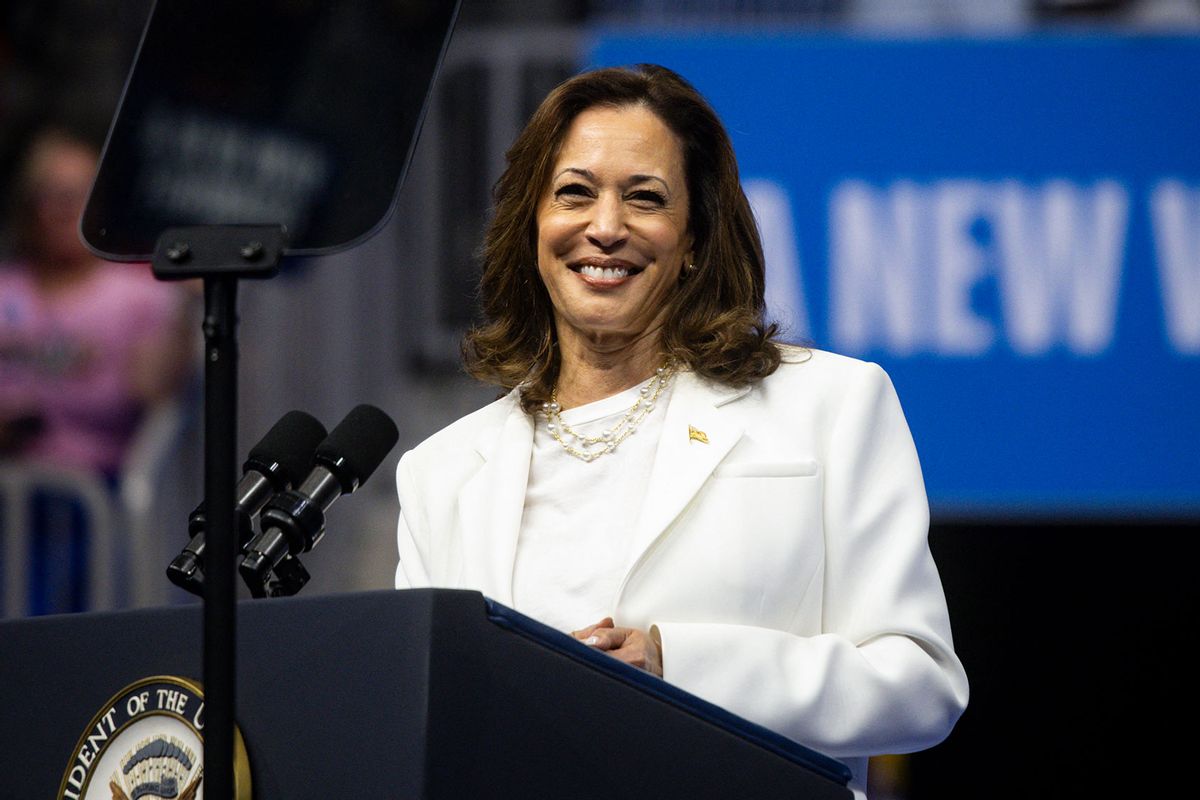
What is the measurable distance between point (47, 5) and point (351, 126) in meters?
4.64

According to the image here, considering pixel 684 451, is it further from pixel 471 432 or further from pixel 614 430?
pixel 471 432

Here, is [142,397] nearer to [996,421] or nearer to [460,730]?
[996,421]

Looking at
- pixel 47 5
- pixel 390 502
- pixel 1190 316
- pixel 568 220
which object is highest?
pixel 47 5

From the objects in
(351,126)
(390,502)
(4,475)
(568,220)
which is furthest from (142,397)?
(351,126)

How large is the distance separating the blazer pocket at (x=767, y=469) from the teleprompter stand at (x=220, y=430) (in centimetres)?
89

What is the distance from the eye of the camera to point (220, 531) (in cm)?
132

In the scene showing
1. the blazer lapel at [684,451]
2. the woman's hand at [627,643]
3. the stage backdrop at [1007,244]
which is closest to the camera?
the woman's hand at [627,643]

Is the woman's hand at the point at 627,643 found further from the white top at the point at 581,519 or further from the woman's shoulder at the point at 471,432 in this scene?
the woman's shoulder at the point at 471,432

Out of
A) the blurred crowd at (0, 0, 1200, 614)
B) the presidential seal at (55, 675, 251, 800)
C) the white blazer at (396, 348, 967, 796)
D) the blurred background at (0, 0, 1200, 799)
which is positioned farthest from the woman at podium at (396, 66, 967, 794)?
the blurred crowd at (0, 0, 1200, 614)

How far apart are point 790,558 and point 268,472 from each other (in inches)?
26.3

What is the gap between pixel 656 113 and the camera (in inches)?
91.1

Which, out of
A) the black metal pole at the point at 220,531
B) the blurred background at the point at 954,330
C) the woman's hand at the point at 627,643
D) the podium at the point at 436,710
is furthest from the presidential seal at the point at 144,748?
the blurred background at the point at 954,330

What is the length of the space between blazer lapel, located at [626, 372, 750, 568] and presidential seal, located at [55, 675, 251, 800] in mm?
711

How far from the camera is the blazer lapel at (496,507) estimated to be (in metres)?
2.14
